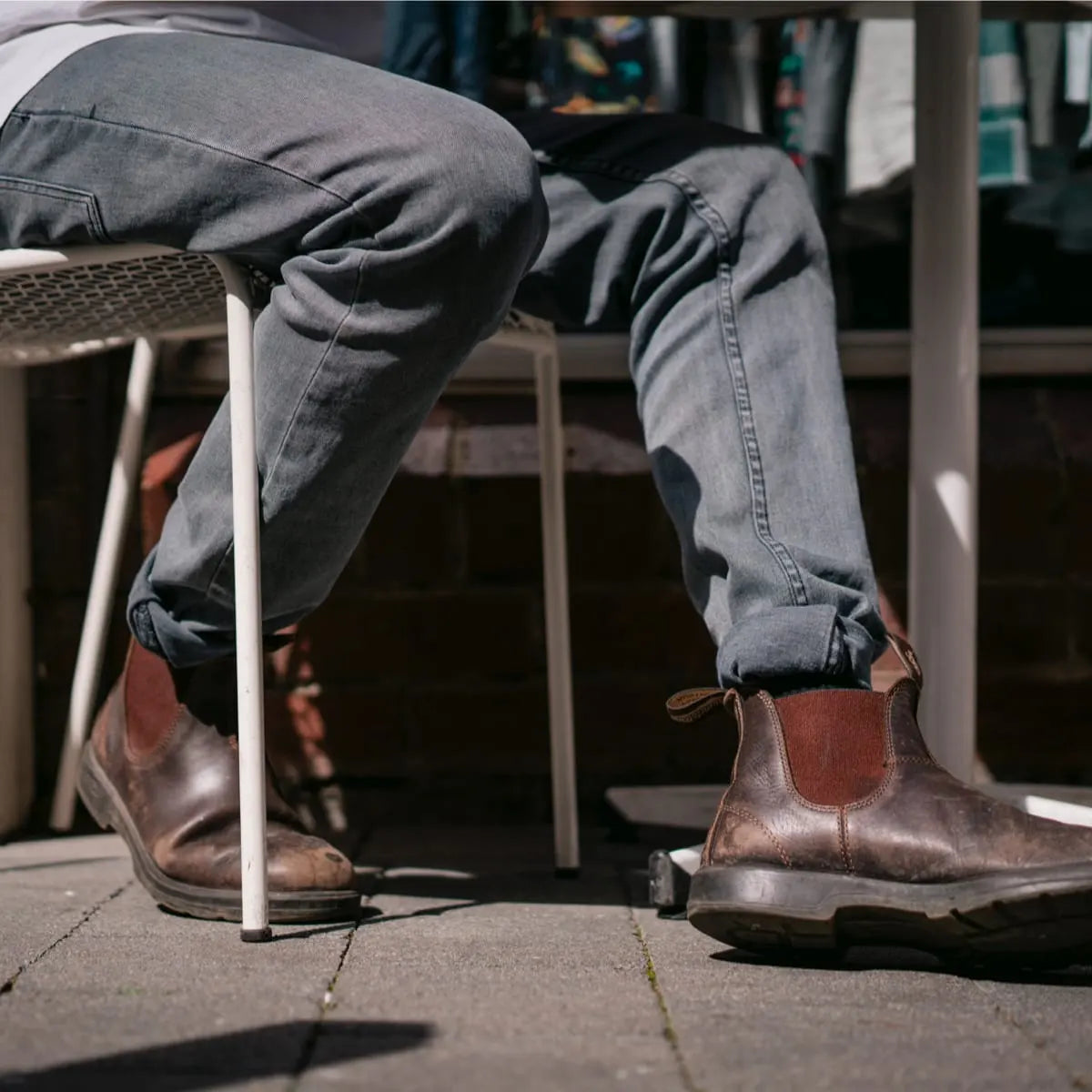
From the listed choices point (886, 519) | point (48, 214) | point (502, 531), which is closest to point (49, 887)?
point (48, 214)

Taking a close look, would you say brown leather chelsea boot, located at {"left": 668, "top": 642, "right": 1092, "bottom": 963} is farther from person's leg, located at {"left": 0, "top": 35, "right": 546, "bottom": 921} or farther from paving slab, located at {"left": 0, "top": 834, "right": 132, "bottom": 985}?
paving slab, located at {"left": 0, "top": 834, "right": 132, "bottom": 985}

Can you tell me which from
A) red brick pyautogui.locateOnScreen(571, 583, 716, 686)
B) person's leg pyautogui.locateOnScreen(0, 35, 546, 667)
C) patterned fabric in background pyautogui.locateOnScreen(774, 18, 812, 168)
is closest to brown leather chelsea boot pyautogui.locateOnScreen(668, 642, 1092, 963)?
person's leg pyautogui.locateOnScreen(0, 35, 546, 667)

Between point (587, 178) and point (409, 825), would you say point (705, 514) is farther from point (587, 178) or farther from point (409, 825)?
point (409, 825)

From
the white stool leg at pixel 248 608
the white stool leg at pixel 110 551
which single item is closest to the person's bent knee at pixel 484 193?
the white stool leg at pixel 248 608

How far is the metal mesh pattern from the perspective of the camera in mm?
1321

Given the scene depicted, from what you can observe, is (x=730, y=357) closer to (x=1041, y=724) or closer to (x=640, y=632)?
(x=640, y=632)

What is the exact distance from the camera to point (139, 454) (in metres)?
1.89

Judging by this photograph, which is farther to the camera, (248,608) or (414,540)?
(414,540)

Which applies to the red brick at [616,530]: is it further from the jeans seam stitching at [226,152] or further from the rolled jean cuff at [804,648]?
the jeans seam stitching at [226,152]

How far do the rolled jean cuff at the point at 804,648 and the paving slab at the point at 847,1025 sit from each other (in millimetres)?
223

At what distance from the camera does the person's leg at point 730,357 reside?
122 cm

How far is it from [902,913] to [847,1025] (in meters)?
0.17

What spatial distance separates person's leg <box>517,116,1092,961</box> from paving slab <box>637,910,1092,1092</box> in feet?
0.12

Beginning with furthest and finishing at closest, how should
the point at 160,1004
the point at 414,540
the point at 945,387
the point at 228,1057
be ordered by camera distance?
the point at 414,540, the point at 945,387, the point at 160,1004, the point at 228,1057
